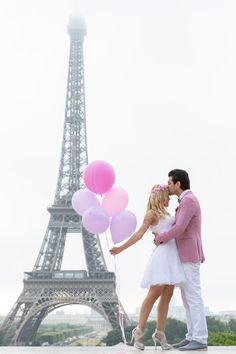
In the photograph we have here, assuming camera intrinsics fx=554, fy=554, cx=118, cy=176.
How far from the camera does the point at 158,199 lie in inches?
240

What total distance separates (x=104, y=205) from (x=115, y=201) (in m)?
0.16

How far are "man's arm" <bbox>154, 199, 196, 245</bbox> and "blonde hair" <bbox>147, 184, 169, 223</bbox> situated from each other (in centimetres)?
21

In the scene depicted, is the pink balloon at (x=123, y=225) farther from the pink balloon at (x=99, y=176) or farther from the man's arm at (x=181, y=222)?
the man's arm at (x=181, y=222)

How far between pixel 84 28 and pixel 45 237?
2060 cm

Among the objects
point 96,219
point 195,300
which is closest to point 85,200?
point 96,219

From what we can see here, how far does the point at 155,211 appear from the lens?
609 cm

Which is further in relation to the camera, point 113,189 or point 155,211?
point 113,189

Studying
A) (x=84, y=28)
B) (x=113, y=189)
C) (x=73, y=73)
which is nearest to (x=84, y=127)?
(x=73, y=73)

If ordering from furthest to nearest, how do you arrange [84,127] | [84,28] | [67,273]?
[84,28]
[84,127]
[67,273]

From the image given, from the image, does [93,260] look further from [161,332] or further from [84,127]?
[161,332]

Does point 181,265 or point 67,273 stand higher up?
point 67,273

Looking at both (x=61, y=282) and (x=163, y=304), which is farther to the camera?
(x=61, y=282)

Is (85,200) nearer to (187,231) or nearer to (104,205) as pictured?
(104,205)

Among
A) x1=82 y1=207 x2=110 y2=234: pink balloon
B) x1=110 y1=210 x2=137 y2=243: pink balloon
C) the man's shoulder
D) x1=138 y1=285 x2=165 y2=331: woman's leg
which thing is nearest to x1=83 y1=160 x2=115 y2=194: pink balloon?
x1=82 y1=207 x2=110 y2=234: pink balloon
